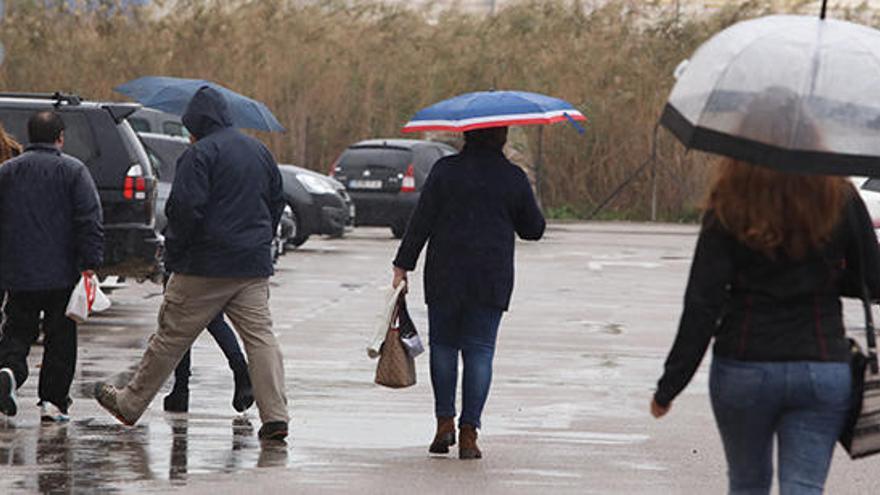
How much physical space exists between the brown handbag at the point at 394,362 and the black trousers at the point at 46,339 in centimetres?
173

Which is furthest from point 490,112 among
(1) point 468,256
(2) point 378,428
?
(2) point 378,428

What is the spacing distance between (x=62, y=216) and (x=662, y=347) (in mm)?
6877

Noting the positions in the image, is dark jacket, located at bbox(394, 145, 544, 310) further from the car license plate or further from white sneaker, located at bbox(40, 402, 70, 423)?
the car license plate

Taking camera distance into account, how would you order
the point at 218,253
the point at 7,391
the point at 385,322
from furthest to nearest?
the point at 7,391 < the point at 385,322 < the point at 218,253

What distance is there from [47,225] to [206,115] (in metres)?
1.12

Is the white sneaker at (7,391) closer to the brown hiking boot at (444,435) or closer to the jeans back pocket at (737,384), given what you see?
the brown hiking boot at (444,435)

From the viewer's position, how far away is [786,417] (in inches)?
244

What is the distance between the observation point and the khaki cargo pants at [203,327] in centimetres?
1109

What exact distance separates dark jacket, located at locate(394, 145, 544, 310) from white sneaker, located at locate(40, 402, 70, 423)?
2182 millimetres

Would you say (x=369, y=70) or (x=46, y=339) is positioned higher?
(x=46, y=339)

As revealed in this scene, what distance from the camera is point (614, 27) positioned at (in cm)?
5256

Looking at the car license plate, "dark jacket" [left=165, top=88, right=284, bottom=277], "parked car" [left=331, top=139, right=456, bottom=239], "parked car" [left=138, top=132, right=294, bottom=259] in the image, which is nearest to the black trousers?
"dark jacket" [left=165, top=88, right=284, bottom=277]

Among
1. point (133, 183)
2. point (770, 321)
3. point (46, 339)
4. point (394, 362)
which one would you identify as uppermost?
point (770, 321)

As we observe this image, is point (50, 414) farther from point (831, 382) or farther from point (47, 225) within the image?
point (831, 382)
